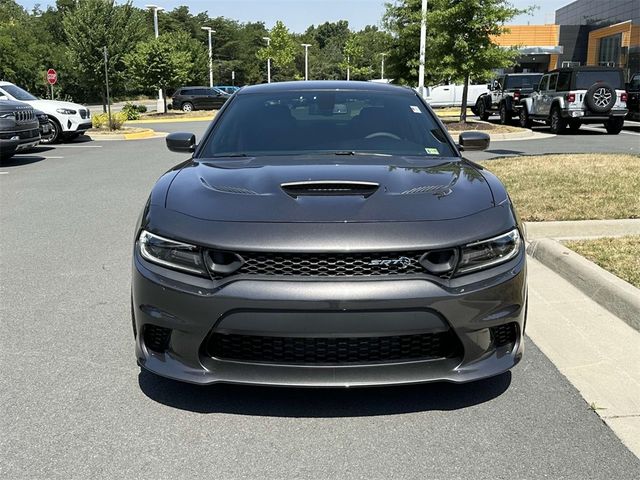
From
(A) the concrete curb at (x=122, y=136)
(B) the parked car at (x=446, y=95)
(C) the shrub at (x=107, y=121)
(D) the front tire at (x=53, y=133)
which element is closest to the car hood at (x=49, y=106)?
(D) the front tire at (x=53, y=133)

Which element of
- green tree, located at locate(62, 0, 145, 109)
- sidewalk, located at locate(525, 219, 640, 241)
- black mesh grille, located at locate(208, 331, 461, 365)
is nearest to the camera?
black mesh grille, located at locate(208, 331, 461, 365)

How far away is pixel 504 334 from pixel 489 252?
Result: 0.40m

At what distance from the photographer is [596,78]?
63.8 feet

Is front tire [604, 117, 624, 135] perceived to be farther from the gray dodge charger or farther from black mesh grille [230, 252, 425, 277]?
black mesh grille [230, 252, 425, 277]

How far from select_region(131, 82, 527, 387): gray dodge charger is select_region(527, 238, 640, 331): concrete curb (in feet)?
5.13

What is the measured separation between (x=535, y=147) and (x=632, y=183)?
7.62 m

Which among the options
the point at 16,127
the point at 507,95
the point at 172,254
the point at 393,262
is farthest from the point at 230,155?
the point at 507,95

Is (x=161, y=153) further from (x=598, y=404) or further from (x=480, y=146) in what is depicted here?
(x=598, y=404)

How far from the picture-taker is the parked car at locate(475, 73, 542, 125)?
2359cm

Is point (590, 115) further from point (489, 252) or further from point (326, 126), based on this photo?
point (489, 252)

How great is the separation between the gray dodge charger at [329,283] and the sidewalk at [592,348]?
0.63 metres

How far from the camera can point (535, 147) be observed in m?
16.0

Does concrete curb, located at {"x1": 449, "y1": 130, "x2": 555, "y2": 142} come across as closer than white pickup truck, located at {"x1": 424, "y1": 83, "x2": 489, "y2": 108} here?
Yes

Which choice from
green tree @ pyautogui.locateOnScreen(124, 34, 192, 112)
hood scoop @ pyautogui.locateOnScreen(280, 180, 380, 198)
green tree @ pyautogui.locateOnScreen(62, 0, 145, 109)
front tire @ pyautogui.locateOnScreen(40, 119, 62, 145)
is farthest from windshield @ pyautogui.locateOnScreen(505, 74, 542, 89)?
hood scoop @ pyautogui.locateOnScreen(280, 180, 380, 198)
